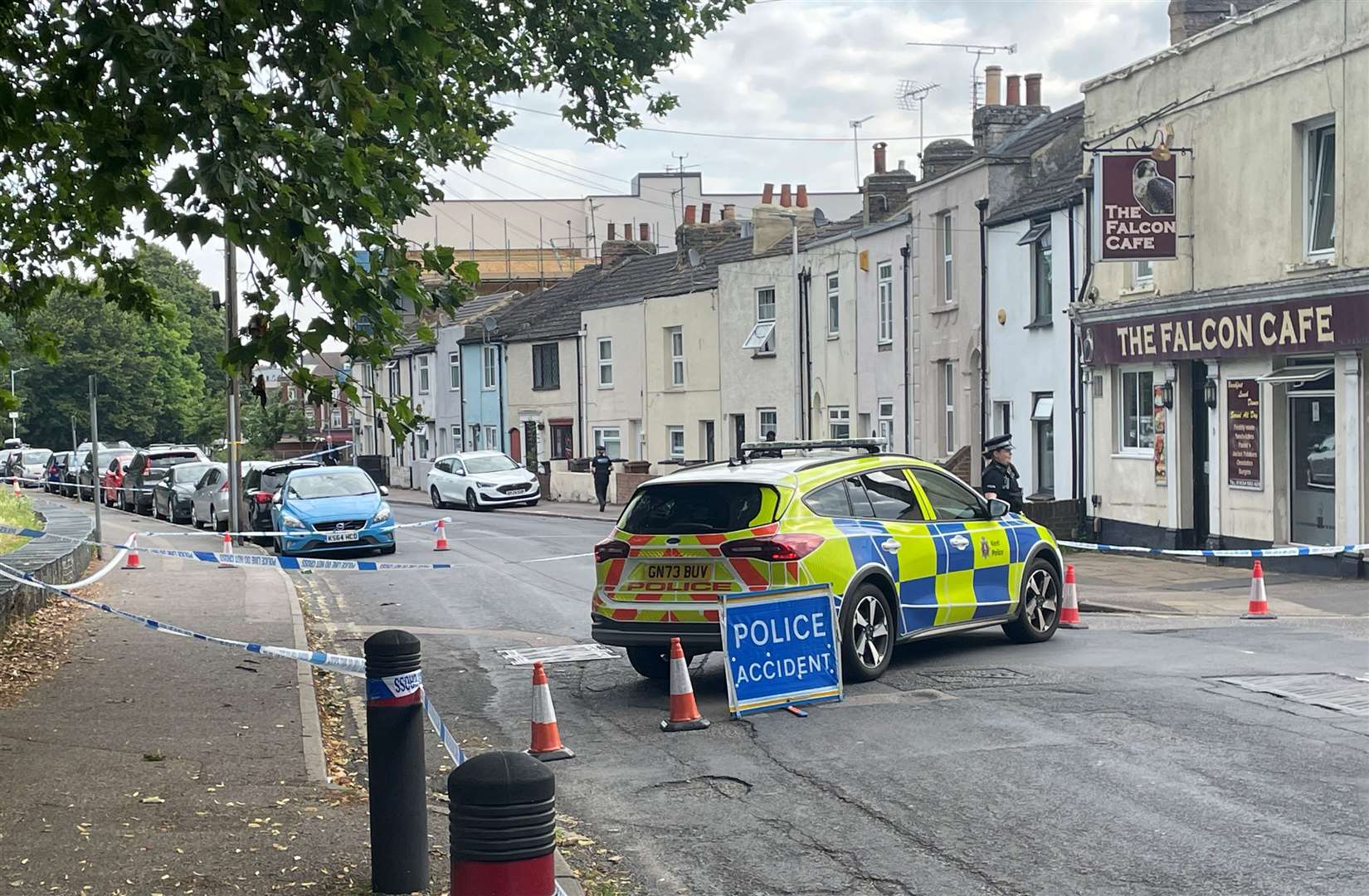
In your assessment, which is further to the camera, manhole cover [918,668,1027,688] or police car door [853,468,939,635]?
police car door [853,468,939,635]

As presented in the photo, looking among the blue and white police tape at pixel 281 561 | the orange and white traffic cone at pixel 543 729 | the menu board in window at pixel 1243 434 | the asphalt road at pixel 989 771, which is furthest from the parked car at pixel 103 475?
the orange and white traffic cone at pixel 543 729

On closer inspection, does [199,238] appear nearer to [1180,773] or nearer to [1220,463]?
[1180,773]

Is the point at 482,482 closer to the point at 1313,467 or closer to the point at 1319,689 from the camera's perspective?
the point at 1313,467

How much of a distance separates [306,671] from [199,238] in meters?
5.50

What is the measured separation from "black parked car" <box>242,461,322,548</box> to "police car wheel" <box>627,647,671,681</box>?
18.0 meters

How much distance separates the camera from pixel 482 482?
44031 millimetres

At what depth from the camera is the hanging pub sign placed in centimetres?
2150

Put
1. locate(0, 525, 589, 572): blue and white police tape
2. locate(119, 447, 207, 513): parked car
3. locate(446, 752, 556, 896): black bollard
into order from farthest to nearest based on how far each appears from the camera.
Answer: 1. locate(119, 447, 207, 513): parked car
2. locate(0, 525, 589, 572): blue and white police tape
3. locate(446, 752, 556, 896): black bollard

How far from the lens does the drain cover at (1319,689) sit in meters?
9.81

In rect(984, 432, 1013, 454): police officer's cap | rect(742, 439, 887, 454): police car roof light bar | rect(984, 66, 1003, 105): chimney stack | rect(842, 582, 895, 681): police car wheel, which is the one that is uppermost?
rect(984, 66, 1003, 105): chimney stack

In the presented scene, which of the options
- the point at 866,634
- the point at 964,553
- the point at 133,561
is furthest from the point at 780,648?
the point at 133,561

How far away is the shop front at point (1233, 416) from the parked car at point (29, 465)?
4761 centimetres

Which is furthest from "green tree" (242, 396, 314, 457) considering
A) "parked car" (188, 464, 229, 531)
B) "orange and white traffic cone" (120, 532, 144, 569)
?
"orange and white traffic cone" (120, 532, 144, 569)

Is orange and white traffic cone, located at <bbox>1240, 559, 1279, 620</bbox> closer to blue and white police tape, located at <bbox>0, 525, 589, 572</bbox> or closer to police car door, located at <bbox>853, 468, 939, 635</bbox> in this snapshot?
police car door, located at <bbox>853, 468, 939, 635</bbox>
